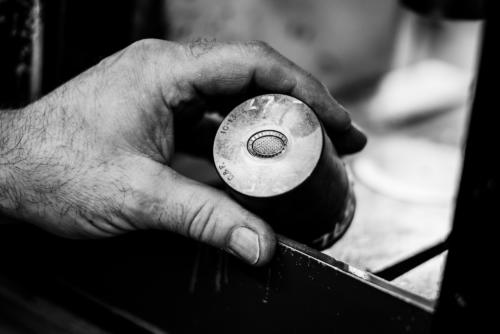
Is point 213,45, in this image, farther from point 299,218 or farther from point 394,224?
point 394,224

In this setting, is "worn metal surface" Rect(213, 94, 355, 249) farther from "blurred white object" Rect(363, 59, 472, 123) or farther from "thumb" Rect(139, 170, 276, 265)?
"blurred white object" Rect(363, 59, 472, 123)

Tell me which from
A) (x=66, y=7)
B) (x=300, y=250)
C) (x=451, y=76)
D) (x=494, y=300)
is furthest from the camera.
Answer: (x=451, y=76)

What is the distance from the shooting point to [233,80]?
3.12ft

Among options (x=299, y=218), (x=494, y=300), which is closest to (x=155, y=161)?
(x=299, y=218)

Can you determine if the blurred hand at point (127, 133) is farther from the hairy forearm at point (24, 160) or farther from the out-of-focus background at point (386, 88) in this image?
the out-of-focus background at point (386, 88)

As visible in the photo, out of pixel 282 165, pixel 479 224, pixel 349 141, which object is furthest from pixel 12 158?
pixel 479 224

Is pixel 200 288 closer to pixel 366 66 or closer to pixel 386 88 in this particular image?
pixel 386 88

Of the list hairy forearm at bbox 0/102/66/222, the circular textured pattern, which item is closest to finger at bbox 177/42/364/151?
the circular textured pattern

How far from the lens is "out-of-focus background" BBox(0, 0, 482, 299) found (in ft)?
4.21

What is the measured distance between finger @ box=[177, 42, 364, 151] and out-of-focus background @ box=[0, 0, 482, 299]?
31 centimetres

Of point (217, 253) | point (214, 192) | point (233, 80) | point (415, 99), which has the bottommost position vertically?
point (415, 99)

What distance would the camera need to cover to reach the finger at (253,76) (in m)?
0.93

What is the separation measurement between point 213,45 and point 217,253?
1.09 ft

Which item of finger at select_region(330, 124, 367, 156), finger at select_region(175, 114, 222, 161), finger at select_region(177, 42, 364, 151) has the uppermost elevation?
finger at select_region(177, 42, 364, 151)
